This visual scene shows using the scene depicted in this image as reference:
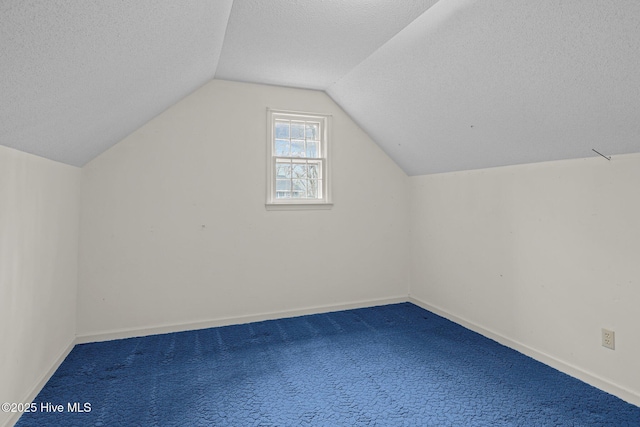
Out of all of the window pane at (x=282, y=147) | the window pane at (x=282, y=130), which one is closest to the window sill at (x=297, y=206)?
the window pane at (x=282, y=147)

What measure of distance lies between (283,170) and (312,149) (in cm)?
43

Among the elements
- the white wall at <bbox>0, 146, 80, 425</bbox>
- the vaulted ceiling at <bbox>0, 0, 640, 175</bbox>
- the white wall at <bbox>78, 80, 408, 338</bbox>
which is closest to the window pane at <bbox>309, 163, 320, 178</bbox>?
the white wall at <bbox>78, 80, 408, 338</bbox>

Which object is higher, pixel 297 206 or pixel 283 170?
pixel 283 170

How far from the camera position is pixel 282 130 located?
154 inches

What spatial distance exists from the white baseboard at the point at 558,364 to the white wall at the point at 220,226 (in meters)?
1.09

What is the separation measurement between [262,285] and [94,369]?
1.58m

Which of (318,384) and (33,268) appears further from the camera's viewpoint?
(318,384)

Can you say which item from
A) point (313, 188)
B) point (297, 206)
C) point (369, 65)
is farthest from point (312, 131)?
point (369, 65)

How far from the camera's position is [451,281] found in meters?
3.72

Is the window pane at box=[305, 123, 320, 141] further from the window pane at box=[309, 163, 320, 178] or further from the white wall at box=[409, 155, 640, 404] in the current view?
the white wall at box=[409, 155, 640, 404]

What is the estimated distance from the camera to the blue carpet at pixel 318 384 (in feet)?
6.65

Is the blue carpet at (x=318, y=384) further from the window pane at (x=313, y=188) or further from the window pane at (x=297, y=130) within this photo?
the window pane at (x=297, y=130)

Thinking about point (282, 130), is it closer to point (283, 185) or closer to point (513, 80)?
point (283, 185)

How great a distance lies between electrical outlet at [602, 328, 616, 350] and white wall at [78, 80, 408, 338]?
2.21 meters
